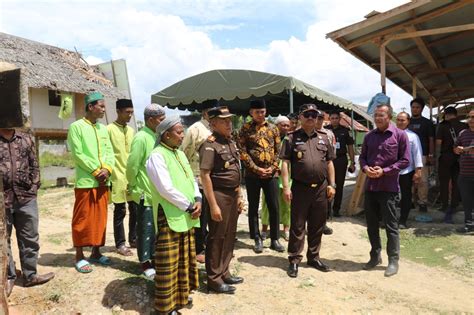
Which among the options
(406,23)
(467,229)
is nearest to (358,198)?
(467,229)

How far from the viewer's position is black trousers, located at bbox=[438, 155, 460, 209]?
658 centimetres

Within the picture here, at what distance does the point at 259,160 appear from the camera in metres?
4.71

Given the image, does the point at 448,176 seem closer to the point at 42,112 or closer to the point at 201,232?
the point at 201,232

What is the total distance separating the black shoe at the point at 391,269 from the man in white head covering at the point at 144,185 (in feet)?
8.45

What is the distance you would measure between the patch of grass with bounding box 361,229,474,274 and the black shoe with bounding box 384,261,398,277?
0.76m

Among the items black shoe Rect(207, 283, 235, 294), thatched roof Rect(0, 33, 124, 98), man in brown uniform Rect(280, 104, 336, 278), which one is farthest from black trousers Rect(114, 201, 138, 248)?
thatched roof Rect(0, 33, 124, 98)

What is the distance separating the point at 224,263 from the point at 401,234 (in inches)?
136

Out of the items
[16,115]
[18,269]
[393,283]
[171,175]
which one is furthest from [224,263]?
[16,115]

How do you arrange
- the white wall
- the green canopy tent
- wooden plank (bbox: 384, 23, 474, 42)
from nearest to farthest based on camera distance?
wooden plank (bbox: 384, 23, 474, 42) < the green canopy tent < the white wall

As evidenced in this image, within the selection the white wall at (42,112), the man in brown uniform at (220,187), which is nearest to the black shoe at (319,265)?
the man in brown uniform at (220,187)

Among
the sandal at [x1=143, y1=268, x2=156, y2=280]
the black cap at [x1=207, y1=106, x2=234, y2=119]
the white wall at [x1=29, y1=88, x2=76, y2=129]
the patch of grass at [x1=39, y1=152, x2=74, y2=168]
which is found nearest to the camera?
the black cap at [x1=207, y1=106, x2=234, y2=119]

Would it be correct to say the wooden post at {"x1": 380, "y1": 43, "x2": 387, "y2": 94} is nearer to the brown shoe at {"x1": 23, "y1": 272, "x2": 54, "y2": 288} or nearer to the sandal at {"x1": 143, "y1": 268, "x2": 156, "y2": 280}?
the sandal at {"x1": 143, "y1": 268, "x2": 156, "y2": 280}

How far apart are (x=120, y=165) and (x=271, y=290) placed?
218 cm

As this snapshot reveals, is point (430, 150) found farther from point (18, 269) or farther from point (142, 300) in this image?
point (18, 269)
